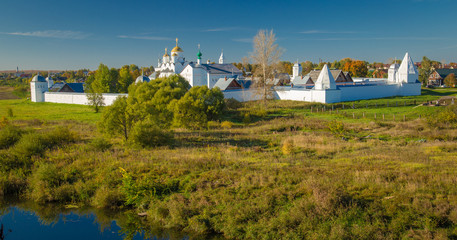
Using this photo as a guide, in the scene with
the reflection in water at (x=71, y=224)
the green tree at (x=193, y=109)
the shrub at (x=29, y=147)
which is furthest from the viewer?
the green tree at (x=193, y=109)

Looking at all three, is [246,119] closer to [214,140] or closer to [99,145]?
[214,140]

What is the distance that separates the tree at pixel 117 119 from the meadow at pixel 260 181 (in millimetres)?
781

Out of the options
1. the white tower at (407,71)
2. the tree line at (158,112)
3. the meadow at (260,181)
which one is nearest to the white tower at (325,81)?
the white tower at (407,71)

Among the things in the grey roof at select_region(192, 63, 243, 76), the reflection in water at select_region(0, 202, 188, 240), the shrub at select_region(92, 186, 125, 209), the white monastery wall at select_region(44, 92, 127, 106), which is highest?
the grey roof at select_region(192, 63, 243, 76)

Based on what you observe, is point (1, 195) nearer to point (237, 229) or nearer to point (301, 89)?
point (237, 229)

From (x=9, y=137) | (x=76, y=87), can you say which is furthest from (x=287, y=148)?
(x=76, y=87)

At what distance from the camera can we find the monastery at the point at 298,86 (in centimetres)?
3381

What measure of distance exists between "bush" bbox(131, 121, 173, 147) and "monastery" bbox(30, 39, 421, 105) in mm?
17451

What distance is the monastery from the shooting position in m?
33.8

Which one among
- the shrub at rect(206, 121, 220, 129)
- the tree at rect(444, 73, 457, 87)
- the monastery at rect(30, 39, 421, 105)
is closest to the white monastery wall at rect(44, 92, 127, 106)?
the monastery at rect(30, 39, 421, 105)

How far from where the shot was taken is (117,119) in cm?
1619

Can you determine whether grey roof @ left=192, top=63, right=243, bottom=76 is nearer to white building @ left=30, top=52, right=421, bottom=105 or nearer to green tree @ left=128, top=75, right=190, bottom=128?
white building @ left=30, top=52, right=421, bottom=105

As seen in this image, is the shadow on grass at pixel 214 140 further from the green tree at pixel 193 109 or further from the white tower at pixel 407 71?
the white tower at pixel 407 71

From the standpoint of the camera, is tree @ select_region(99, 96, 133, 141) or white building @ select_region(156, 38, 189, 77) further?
white building @ select_region(156, 38, 189, 77)
